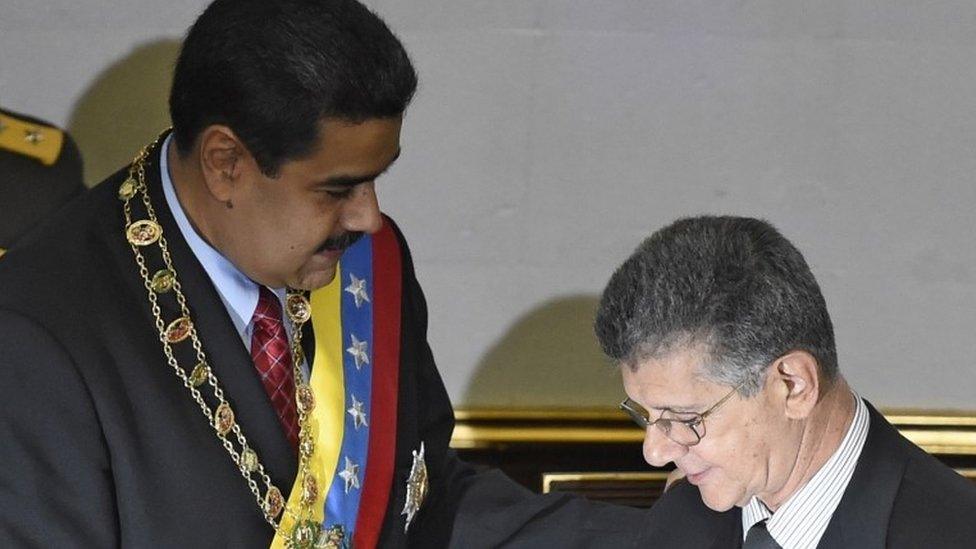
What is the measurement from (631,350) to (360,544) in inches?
17.9

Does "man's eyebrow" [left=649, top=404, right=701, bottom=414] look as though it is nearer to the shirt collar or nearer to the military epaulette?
the shirt collar

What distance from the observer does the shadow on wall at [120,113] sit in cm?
266

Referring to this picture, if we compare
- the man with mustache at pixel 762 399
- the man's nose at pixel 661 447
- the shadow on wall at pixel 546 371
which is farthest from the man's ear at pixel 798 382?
the shadow on wall at pixel 546 371

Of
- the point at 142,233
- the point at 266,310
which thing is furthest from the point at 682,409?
the point at 142,233

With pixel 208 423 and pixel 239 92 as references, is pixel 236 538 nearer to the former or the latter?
pixel 208 423

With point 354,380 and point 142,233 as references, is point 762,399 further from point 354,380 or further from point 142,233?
point 142,233

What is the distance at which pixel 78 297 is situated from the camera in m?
1.69

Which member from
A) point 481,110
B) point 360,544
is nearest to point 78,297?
point 360,544

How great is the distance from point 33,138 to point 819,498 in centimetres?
146

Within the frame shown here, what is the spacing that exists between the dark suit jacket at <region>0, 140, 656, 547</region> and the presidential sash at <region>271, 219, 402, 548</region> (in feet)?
0.31

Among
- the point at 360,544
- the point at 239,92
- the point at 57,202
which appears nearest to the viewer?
the point at 239,92

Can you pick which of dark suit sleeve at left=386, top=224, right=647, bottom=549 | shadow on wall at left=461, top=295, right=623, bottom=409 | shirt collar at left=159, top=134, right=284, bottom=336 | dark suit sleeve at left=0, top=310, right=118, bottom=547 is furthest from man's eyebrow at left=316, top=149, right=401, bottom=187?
shadow on wall at left=461, top=295, right=623, bottom=409

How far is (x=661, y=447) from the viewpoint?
1.71m

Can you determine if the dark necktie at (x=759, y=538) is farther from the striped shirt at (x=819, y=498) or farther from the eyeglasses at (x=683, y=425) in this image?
the eyeglasses at (x=683, y=425)
